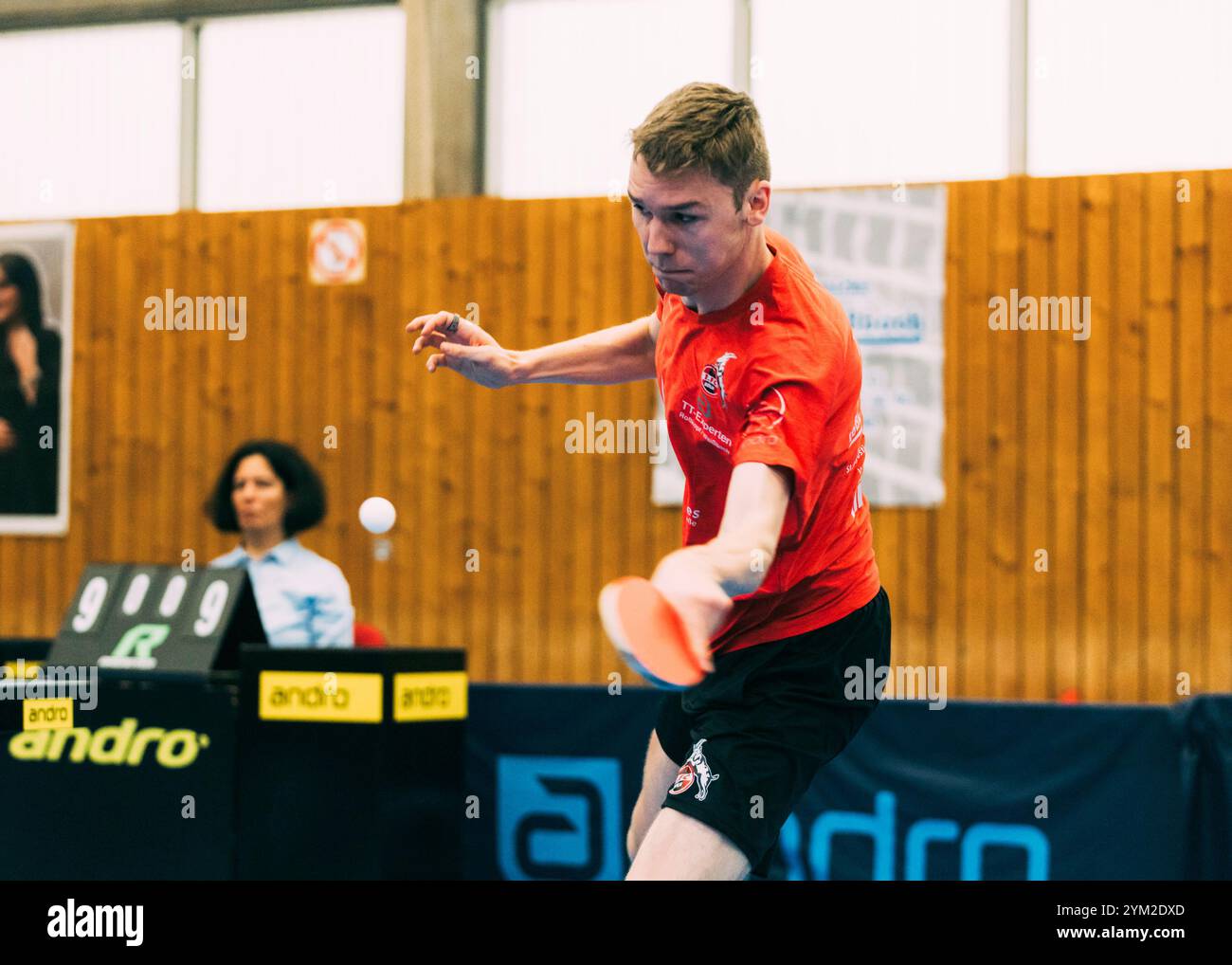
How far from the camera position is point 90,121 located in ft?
35.9

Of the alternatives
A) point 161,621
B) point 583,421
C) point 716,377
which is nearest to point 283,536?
point 161,621

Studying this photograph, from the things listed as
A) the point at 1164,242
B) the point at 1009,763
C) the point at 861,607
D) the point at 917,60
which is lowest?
the point at 1009,763

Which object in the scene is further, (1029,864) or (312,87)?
(312,87)

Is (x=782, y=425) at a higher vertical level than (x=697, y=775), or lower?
higher

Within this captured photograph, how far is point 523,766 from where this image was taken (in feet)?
23.8

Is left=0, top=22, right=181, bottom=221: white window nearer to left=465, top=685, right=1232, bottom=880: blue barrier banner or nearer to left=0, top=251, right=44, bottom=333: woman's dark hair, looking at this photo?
left=0, top=251, right=44, bottom=333: woman's dark hair

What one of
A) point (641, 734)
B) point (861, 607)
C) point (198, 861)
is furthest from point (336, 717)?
point (861, 607)

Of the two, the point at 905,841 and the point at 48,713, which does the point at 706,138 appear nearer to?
the point at 905,841

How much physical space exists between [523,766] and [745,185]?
15.4 feet

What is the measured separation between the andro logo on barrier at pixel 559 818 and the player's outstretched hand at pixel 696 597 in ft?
15.6

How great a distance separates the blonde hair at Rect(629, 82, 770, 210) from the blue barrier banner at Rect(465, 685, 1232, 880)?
165 inches

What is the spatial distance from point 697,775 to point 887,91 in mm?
6997

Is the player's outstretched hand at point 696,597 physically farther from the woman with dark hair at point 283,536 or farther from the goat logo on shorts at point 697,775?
the woman with dark hair at point 283,536
